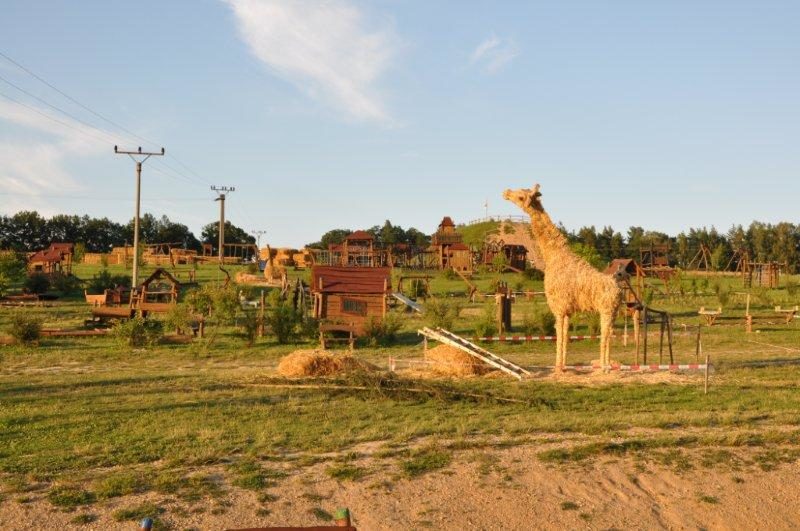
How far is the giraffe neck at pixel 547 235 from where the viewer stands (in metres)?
17.3

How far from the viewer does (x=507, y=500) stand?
8.07m

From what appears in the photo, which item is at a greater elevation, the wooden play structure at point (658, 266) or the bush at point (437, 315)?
the wooden play structure at point (658, 266)

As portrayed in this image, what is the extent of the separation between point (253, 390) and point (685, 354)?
13761 millimetres

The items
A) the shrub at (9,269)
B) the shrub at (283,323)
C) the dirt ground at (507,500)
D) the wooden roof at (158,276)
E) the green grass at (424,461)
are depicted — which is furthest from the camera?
the shrub at (9,269)

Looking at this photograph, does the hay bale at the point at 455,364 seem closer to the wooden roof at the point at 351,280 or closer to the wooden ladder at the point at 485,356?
the wooden ladder at the point at 485,356

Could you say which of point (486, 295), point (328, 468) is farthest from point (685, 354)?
point (486, 295)

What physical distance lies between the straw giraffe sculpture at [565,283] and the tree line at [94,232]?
98.6 metres

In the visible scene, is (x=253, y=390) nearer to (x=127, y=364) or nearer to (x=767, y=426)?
(x=127, y=364)

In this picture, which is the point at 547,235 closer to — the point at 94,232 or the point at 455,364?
the point at 455,364

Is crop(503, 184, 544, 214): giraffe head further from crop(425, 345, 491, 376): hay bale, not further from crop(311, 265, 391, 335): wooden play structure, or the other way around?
crop(311, 265, 391, 335): wooden play structure

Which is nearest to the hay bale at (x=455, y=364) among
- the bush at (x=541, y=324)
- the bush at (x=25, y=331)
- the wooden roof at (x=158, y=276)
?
the bush at (x=541, y=324)

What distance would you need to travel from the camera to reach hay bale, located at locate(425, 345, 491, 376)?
17344 millimetres

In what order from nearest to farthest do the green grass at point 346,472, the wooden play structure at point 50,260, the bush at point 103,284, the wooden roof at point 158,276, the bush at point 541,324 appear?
1. the green grass at point 346,472
2. the bush at point 541,324
3. the wooden roof at point 158,276
4. the bush at point 103,284
5. the wooden play structure at point 50,260

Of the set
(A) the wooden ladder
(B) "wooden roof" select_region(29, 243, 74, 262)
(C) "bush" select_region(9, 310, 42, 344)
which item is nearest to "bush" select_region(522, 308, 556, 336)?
(A) the wooden ladder
